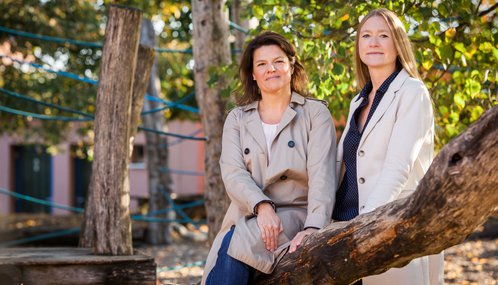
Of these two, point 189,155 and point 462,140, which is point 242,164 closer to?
point 462,140

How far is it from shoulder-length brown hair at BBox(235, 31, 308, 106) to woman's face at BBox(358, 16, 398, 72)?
415 mm

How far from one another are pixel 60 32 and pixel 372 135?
11.6 metres

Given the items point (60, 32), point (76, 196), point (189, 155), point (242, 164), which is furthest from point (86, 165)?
point (242, 164)

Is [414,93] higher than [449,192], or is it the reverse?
[414,93]

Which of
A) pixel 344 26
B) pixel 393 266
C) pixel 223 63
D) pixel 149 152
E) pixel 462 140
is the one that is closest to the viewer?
pixel 462 140

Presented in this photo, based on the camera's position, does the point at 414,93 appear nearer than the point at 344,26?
Yes

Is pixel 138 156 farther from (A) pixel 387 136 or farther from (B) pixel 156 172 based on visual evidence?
(A) pixel 387 136

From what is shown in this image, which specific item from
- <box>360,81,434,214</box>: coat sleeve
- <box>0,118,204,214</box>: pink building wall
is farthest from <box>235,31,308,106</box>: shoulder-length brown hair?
<box>0,118,204,214</box>: pink building wall

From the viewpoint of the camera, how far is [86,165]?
24.1 meters

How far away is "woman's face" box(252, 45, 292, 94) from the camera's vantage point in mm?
3527

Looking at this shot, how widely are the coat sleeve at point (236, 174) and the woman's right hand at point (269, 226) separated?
0.15 feet

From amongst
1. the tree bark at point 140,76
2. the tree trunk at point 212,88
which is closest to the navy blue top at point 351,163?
the tree bark at point 140,76

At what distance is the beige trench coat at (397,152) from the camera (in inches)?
121

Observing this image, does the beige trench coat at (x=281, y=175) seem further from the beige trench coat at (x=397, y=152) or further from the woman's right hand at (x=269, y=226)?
the beige trench coat at (x=397, y=152)
